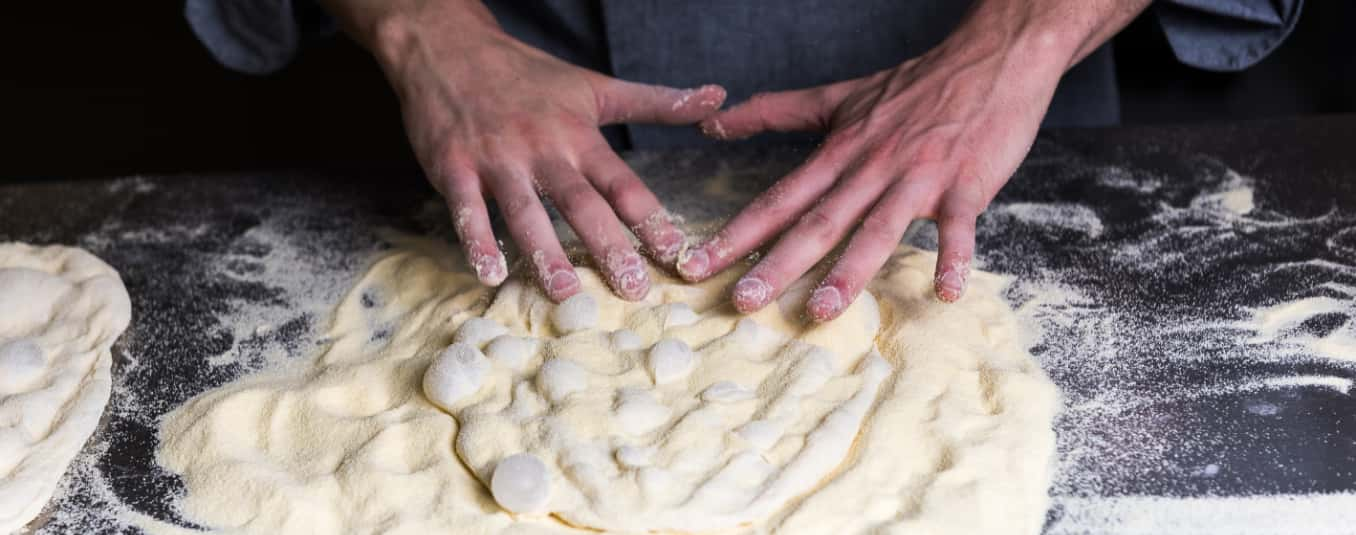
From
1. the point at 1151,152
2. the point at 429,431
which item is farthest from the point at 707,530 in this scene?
the point at 1151,152

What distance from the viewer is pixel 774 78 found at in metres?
1.83

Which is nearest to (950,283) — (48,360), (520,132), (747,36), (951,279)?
(951,279)

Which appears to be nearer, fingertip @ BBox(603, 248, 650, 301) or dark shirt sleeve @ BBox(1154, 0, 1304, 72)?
fingertip @ BBox(603, 248, 650, 301)

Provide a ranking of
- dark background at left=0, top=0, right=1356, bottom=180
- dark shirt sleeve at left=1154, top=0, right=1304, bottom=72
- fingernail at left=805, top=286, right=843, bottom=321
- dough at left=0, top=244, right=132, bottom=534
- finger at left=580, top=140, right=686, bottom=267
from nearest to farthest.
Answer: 1. dough at left=0, top=244, right=132, bottom=534
2. fingernail at left=805, top=286, right=843, bottom=321
3. finger at left=580, top=140, right=686, bottom=267
4. dark shirt sleeve at left=1154, top=0, right=1304, bottom=72
5. dark background at left=0, top=0, right=1356, bottom=180

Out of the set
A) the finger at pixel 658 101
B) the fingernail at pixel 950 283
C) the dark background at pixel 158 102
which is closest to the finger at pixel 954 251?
the fingernail at pixel 950 283

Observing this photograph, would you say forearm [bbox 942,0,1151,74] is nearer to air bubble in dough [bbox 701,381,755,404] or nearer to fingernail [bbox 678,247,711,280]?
fingernail [bbox 678,247,711,280]

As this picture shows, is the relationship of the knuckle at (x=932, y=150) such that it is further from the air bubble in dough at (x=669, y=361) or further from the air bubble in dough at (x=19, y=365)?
the air bubble in dough at (x=19, y=365)

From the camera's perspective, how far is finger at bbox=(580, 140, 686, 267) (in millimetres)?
1355

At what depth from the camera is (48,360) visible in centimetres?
132

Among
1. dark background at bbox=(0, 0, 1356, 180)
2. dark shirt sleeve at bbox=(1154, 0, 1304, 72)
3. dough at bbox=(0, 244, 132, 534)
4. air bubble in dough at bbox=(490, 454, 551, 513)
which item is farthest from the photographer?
dark background at bbox=(0, 0, 1356, 180)

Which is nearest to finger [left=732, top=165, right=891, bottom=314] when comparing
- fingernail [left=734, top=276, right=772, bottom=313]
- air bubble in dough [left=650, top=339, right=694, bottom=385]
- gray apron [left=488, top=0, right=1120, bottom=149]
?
fingernail [left=734, top=276, right=772, bottom=313]

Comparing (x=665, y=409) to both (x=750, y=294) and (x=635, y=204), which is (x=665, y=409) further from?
(x=635, y=204)

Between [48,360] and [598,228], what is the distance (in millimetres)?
609

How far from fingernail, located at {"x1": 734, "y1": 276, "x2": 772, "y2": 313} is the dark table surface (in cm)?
30
